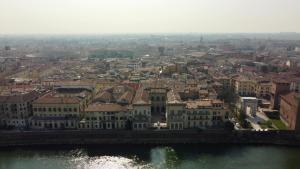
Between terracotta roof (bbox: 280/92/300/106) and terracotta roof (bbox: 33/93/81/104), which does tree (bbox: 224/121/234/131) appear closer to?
terracotta roof (bbox: 280/92/300/106)

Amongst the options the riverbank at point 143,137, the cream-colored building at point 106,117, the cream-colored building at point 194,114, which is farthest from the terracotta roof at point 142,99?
the riverbank at point 143,137

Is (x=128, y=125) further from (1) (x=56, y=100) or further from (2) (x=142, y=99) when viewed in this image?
(1) (x=56, y=100)

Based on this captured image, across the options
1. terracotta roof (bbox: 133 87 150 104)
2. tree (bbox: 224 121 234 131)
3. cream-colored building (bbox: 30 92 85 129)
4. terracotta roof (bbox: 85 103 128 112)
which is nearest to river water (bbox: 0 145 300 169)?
tree (bbox: 224 121 234 131)

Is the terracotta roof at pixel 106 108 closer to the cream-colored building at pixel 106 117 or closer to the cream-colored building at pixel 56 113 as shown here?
the cream-colored building at pixel 106 117

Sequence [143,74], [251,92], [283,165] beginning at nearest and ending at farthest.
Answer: [283,165], [251,92], [143,74]

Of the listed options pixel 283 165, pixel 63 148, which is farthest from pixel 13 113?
pixel 283 165

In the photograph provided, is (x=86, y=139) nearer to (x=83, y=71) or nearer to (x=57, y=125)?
(x=57, y=125)

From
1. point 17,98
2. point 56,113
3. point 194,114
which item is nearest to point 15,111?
point 17,98
